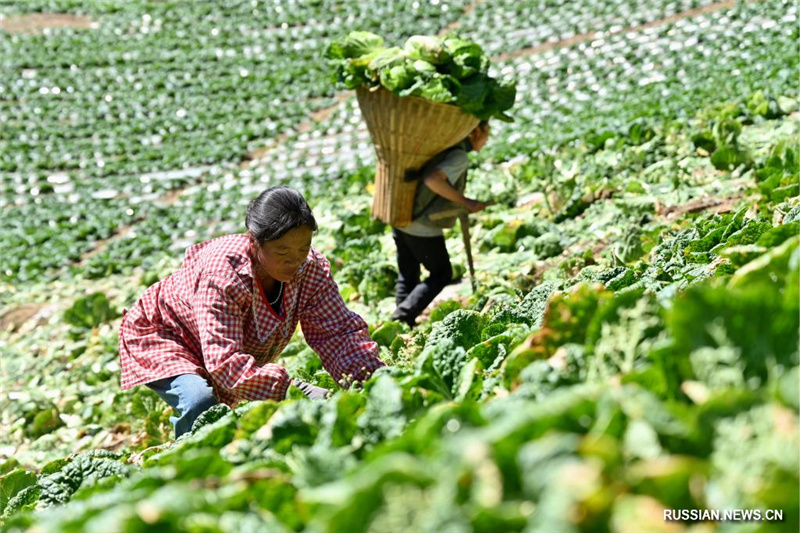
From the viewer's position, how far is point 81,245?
1130 cm

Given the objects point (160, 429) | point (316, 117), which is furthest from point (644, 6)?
point (160, 429)

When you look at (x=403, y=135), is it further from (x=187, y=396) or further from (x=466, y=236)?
(x=187, y=396)

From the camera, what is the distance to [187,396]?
3.36m

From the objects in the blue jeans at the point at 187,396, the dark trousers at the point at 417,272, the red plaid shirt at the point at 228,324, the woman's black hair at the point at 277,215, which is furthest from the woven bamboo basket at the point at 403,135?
the blue jeans at the point at 187,396

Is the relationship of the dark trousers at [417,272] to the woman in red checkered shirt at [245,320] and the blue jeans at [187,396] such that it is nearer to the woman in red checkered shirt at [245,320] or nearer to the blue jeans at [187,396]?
the woman in red checkered shirt at [245,320]

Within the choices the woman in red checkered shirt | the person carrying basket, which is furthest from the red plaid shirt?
the person carrying basket

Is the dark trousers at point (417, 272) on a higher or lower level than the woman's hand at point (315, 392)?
lower

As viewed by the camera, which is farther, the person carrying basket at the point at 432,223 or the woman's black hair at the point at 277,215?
the person carrying basket at the point at 432,223

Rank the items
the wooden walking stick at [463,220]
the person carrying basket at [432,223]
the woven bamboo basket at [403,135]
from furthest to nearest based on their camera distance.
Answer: the wooden walking stick at [463,220]
the person carrying basket at [432,223]
the woven bamboo basket at [403,135]

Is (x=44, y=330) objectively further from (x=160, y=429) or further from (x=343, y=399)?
(x=343, y=399)

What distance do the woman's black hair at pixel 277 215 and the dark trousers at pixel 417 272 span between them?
252 centimetres

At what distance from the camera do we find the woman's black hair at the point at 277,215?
324 centimetres

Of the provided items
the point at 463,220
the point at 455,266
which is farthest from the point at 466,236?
the point at 455,266

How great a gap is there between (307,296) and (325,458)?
1.97m
